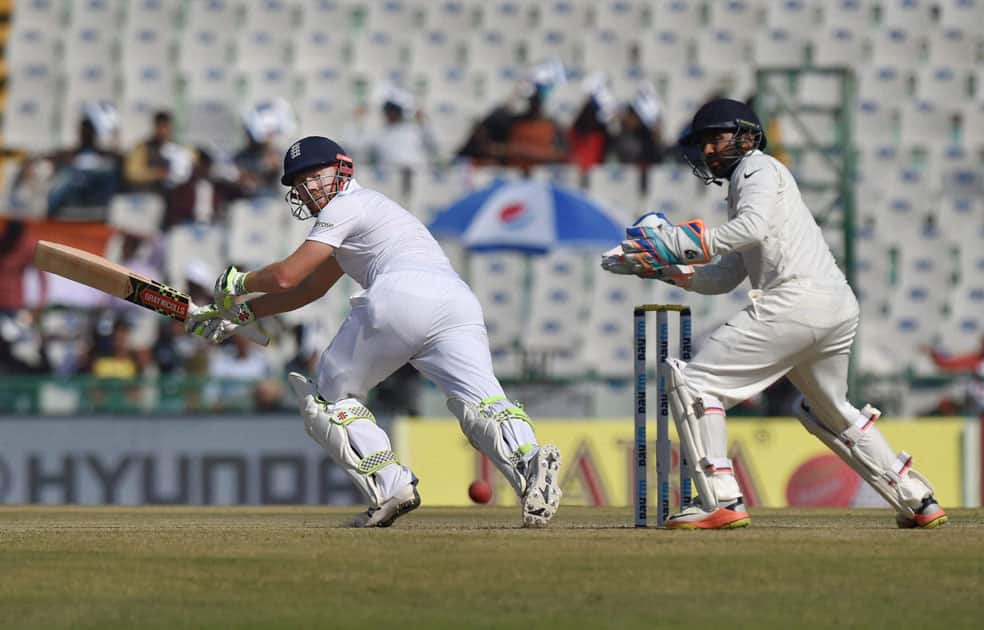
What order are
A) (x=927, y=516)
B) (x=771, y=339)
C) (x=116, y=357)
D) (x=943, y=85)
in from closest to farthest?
(x=771, y=339) → (x=927, y=516) → (x=116, y=357) → (x=943, y=85)

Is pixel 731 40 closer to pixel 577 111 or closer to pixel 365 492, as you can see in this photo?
pixel 577 111

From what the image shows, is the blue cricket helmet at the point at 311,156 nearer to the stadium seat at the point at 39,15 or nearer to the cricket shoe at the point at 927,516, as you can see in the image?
the cricket shoe at the point at 927,516

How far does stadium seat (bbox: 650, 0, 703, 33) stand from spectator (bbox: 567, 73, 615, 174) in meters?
2.79

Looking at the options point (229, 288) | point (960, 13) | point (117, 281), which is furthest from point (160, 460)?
point (960, 13)

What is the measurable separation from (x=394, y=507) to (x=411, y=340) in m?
0.71

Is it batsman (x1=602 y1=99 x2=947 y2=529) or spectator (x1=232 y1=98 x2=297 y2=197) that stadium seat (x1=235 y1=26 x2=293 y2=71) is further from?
batsman (x1=602 y1=99 x2=947 y2=529)

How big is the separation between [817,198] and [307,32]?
20.9ft

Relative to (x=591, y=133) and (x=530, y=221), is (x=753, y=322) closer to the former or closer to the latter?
(x=530, y=221)

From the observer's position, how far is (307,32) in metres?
20.2

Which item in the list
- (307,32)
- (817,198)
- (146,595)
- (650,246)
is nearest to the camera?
(146,595)

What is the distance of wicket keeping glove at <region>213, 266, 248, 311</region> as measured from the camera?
7.84 metres

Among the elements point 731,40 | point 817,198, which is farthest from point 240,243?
point 731,40

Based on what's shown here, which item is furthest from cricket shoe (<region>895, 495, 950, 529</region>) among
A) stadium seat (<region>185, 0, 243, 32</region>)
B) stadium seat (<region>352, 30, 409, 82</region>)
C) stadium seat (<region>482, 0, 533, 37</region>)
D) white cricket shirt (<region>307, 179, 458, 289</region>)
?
stadium seat (<region>185, 0, 243, 32</region>)

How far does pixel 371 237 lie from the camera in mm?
7613
